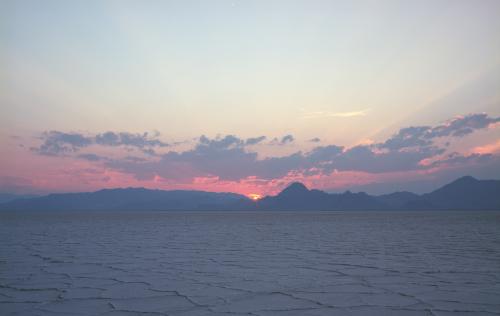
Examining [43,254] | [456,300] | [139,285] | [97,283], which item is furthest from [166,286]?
[43,254]

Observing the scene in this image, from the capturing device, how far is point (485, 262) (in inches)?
451

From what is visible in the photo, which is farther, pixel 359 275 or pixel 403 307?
pixel 359 275

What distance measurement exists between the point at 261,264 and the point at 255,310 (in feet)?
16.7

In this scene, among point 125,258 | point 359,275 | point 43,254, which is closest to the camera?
point 359,275

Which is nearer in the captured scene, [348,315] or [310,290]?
[348,315]

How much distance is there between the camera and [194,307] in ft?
21.3

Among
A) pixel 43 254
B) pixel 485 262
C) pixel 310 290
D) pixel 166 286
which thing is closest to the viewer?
pixel 310 290

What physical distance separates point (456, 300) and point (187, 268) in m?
6.38

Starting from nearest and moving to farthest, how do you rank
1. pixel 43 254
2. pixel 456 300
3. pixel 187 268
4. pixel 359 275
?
pixel 456 300 < pixel 359 275 < pixel 187 268 < pixel 43 254

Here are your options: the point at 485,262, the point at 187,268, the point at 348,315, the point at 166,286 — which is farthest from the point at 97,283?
the point at 485,262

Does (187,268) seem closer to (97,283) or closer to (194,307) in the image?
(97,283)

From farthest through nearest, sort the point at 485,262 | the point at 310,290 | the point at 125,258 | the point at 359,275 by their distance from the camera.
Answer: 1. the point at 125,258
2. the point at 485,262
3. the point at 359,275
4. the point at 310,290

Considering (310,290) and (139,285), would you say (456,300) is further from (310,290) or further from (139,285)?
(139,285)

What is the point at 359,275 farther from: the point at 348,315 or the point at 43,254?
the point at 43,254
